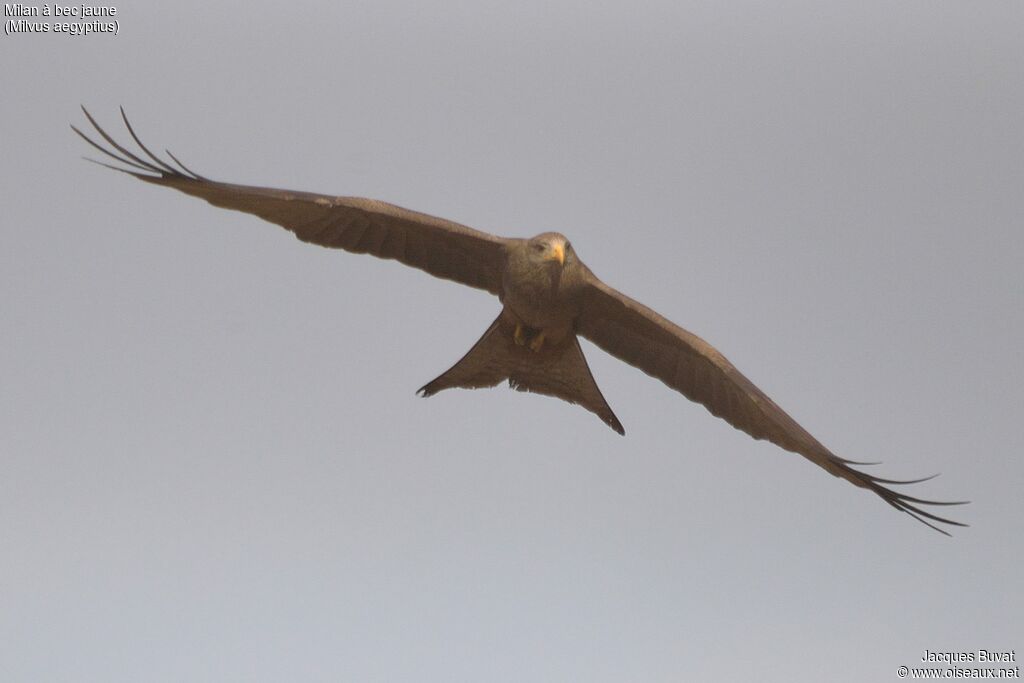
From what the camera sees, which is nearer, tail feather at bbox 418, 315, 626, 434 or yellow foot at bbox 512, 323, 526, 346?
yellow foot at bbox 512, 323, 526, 346

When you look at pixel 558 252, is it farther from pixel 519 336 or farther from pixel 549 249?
pixel 519 336

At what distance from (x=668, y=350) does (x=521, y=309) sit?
1337mm

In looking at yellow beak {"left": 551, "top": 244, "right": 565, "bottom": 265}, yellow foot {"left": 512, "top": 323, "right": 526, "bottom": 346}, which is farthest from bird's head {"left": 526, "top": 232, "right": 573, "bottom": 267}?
yellow foot {"left": 512, "top": 323, "right": 526, "bottom": 346}

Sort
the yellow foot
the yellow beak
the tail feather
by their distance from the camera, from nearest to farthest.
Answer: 1. the yellow beak
2. the yellow foot
3. the tail feather

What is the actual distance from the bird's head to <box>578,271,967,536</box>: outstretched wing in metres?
0.44

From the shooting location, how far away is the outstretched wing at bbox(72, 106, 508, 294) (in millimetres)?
10391

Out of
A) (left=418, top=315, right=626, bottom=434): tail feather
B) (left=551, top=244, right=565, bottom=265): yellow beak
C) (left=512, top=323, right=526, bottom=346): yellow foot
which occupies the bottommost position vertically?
(left=418, top=315, right=626, bottom=434): tail feather

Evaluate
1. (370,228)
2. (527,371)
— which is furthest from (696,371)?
(370,228)

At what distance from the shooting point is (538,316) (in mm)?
10406

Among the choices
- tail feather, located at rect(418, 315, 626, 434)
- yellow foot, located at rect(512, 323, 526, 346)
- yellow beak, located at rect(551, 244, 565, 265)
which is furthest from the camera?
tail feather, located at rect(418, 315, 626, 434)

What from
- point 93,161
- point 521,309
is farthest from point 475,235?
point 93,161

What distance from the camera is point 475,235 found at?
10.6 metres

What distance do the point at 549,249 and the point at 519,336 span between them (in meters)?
0.84

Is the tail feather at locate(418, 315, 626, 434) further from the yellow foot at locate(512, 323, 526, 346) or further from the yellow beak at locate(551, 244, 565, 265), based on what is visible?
the yellow beak at locate(551, 244, 565, 265)
